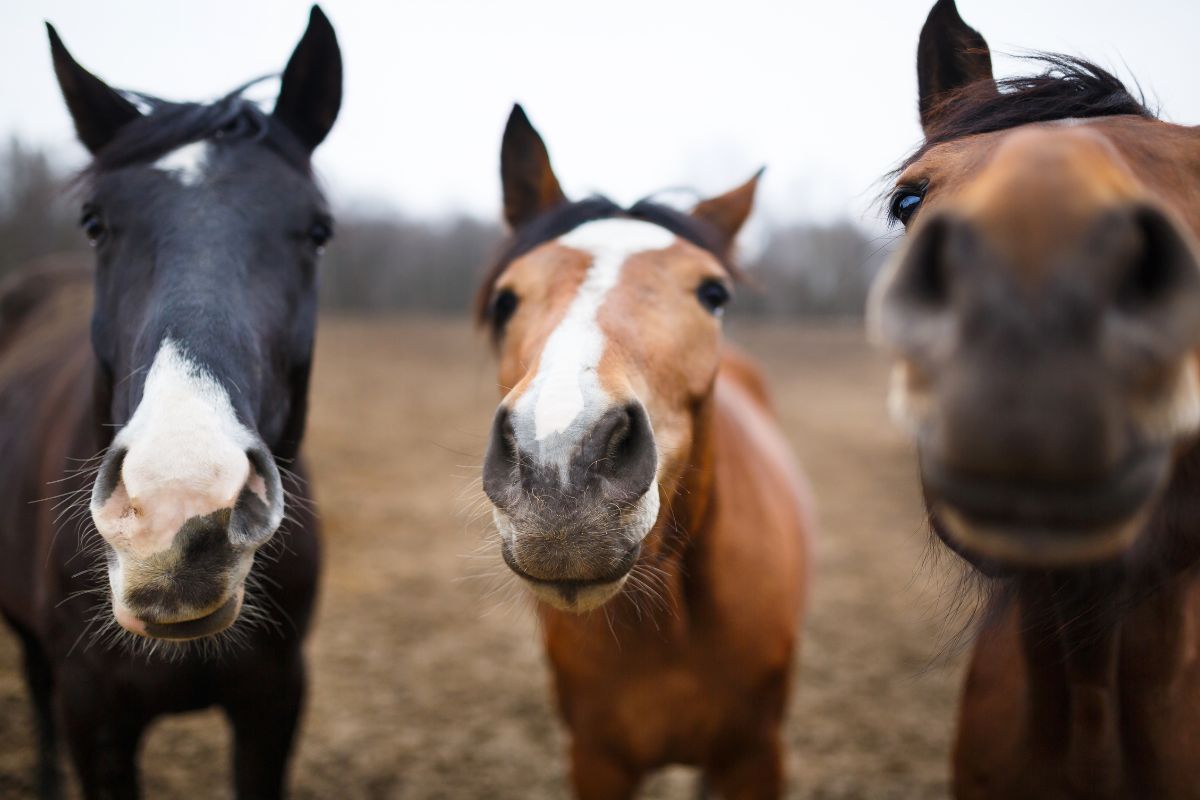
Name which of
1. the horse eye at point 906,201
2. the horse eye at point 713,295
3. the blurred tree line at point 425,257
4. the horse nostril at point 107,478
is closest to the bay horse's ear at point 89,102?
the horse nostril at point 107,478

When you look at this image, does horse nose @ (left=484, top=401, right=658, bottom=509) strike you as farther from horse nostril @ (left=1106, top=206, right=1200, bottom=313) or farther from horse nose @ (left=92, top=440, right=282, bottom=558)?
horse nostril @ (left=1106, top=206, right=1200, bottom=313)

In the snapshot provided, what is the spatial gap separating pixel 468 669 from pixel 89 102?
4.46 m

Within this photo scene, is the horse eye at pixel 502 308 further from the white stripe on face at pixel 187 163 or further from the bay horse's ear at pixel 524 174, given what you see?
the white stripe on face at pixel 187 163

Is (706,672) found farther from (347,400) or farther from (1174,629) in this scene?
(347,400)

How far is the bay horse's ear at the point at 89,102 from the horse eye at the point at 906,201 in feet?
8.40

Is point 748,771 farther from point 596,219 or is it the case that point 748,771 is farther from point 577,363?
point 596,219

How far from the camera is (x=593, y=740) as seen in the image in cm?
278

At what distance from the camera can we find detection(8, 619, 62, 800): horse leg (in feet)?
12.8

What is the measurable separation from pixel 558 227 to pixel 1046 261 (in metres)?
1.96

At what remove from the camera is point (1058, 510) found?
0.92 metres

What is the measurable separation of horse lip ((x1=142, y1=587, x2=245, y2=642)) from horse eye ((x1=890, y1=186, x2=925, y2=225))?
6.40ft

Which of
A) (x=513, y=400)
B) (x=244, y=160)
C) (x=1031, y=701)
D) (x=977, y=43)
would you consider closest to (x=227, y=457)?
(x=513, y=400)

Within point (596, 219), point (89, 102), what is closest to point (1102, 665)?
point (596, 219)

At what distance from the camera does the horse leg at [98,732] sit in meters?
2.43
